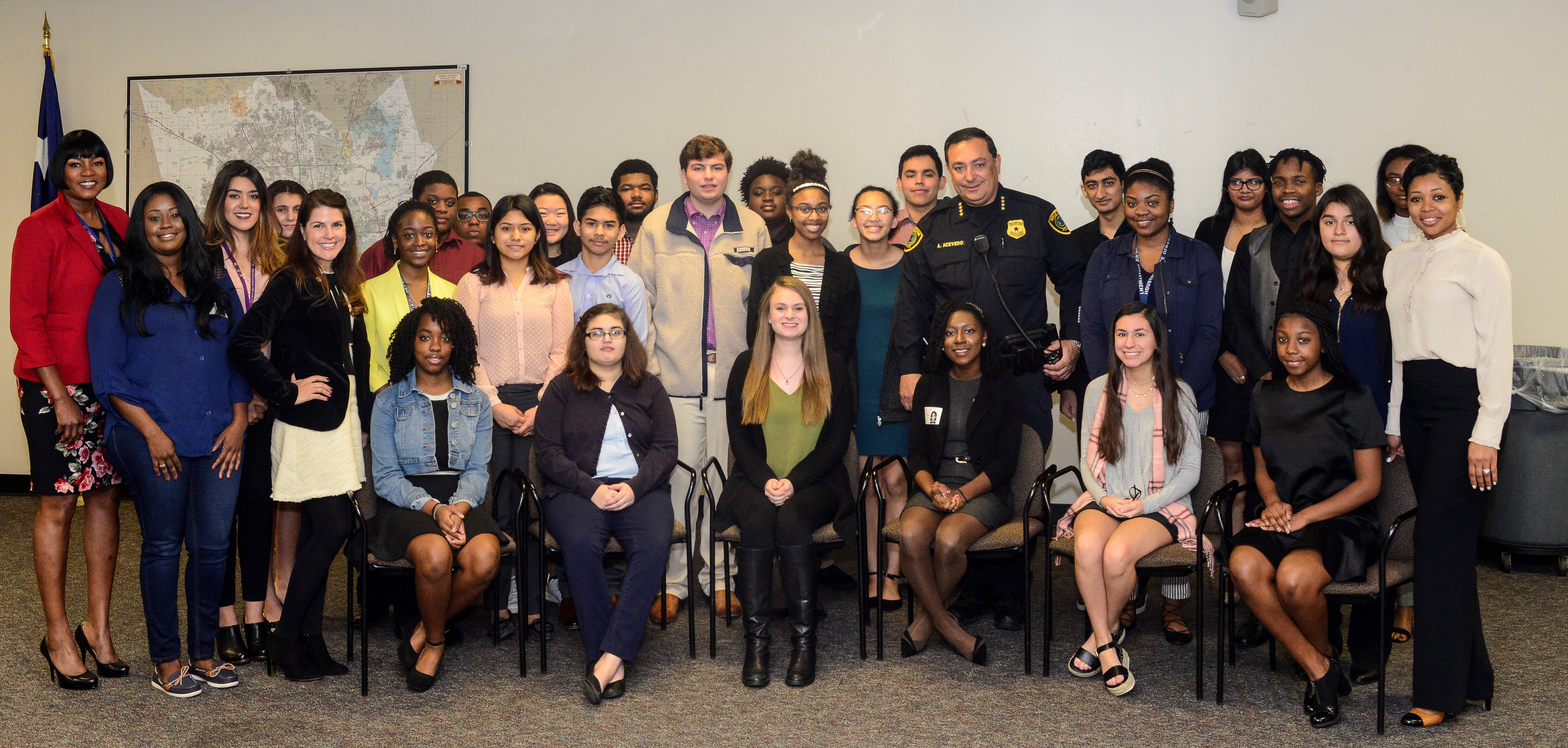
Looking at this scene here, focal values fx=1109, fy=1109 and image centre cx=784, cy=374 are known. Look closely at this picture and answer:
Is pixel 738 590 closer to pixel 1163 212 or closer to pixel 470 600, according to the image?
pixel 470 600

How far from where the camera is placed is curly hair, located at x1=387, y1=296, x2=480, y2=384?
12.1ft

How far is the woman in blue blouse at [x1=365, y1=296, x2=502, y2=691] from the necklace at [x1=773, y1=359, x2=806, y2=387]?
39.2 inches

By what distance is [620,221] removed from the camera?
4.30 metres

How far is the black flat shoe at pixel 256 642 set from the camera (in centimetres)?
370

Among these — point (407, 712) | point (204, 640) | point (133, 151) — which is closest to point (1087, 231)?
point (407, 712)

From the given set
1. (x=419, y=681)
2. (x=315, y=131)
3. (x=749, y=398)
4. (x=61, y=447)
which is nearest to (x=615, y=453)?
(x=749, y=398)

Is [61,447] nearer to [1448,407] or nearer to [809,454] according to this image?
[809,454]

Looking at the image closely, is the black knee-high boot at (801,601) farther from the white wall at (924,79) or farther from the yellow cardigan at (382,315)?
the white wall at (924,79)

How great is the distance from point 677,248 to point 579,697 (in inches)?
67.5

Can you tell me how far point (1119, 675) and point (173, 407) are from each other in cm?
295

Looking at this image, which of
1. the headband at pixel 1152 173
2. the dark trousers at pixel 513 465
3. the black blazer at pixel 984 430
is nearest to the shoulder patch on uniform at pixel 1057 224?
the headband at pixel 1152 173

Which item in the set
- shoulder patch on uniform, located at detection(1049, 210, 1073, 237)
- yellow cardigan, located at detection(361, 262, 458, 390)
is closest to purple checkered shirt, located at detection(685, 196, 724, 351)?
yellow cardigan, located at detection(361, 262, 458, 390)

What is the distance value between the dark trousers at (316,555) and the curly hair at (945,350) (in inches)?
78.5

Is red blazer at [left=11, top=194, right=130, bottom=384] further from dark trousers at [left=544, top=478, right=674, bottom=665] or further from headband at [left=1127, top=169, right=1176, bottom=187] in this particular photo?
headband at [left=1127, top=169, right=1176, bottom=187]
